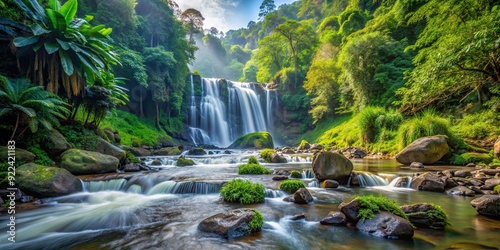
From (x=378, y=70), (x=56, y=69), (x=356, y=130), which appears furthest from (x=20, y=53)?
(x=378, y=70)

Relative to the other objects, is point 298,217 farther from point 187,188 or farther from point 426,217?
point 187,188

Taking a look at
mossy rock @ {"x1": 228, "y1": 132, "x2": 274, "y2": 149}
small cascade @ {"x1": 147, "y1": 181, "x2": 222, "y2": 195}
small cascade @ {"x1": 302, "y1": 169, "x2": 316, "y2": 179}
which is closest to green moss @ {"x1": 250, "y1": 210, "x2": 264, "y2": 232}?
small cascade @ {"x1": 147, "y1": 181, "x2": 222, "y2": 195}

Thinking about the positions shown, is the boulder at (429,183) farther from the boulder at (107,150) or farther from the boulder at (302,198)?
the boulder at (107,150)

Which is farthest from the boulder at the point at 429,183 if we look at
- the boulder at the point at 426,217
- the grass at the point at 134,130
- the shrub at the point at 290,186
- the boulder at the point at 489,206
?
the grass at the point at 134,130

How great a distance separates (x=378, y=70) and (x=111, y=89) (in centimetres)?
2265

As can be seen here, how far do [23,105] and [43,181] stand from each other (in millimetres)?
2975

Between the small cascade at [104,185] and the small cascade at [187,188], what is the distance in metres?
1.35

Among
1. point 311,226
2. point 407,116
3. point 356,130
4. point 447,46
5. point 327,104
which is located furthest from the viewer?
point 327,104

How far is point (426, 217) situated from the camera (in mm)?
4254

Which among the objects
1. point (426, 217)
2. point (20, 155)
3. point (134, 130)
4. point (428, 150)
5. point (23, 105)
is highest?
point (134, 130)

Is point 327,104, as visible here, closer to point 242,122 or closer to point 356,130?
point 356,130

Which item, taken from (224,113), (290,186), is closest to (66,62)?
(290,186)

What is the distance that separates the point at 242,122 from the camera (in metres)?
36.5

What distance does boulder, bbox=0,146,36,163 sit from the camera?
7.15 m
